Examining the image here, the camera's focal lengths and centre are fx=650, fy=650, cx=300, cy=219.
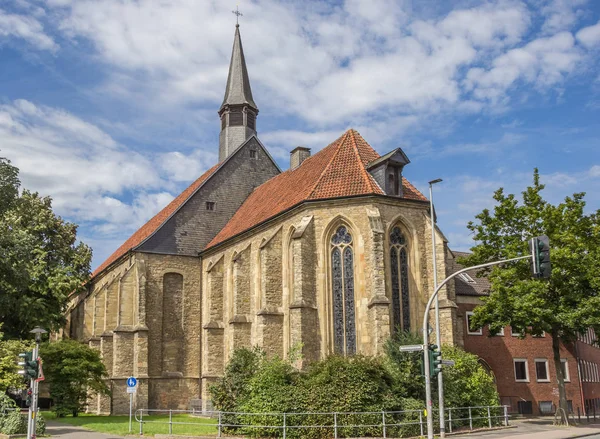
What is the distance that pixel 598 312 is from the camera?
24.9m

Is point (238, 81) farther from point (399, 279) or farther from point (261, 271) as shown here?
point (399, 279)

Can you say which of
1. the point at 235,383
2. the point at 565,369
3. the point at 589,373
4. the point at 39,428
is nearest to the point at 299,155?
the point at 235,383

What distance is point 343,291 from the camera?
2816 centimetres

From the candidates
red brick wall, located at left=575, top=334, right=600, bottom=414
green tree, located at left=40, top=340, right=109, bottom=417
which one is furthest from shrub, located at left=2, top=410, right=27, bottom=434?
red brick wall, located at left=575, top=334, right=600, bottom=414

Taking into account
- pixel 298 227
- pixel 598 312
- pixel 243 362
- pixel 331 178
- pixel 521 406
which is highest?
pixel 331 178

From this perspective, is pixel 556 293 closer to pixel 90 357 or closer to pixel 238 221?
pixel 238 221

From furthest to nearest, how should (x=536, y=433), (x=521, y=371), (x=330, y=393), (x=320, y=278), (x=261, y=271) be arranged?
1. (x=521, y=371)
2. (x=261, y=271)
3. (x=320, y=278)
4. (x=536, y=433)
5. (x=330, y=393)

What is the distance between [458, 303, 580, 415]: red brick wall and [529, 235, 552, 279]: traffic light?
1809cm

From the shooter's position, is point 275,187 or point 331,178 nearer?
point 331,178

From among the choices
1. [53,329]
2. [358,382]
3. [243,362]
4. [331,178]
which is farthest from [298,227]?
[53,329]

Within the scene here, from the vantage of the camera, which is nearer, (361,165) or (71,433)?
(71,433)

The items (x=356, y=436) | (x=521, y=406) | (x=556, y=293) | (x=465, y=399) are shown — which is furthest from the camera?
(x=521, y=406)

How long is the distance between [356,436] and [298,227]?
10.9 meters

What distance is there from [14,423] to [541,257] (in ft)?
57.8
